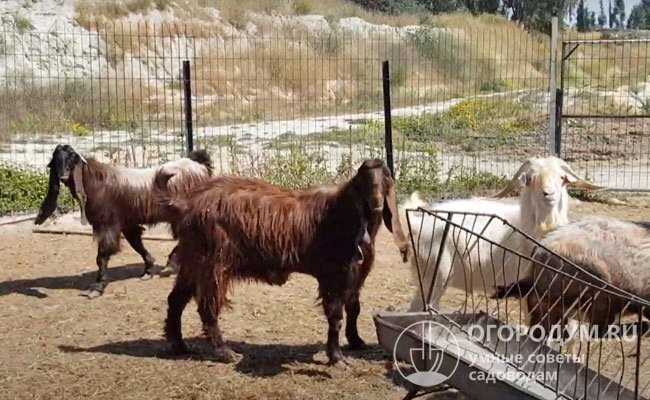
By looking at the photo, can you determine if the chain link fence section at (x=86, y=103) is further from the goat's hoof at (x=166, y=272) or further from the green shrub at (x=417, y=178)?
the goat's hoof at (x=166, y=272)

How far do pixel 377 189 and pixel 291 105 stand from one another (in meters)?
16.2

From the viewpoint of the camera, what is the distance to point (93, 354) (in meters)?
6.88

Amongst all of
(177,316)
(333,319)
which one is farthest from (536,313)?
(177,316)

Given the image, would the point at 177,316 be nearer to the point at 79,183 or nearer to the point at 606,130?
the point at 79,183

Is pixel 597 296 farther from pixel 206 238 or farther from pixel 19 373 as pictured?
pixel 19 373

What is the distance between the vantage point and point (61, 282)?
30.4 feet

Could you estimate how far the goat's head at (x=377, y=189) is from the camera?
612cm

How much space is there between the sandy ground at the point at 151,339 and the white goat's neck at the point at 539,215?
4.73 ft

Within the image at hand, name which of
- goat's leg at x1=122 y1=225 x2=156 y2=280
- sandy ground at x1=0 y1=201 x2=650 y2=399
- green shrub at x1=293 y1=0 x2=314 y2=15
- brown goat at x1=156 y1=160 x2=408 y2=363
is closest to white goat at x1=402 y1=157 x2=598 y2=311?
brown goat at x1=156 y1=160 x2=408 y2=363

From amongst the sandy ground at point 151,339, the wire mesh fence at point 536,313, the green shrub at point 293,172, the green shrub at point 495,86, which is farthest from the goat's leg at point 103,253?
the green shrub at point 495,86

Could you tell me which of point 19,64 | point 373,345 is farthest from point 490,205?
point 19,64

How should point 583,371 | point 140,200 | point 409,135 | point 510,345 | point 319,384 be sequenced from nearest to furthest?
point 583,371, point 510,345, point 319,384, point 140,200, point 409,135

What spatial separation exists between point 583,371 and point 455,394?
0.99 metres

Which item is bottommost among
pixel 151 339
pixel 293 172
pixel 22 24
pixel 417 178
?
pixel 151 339
